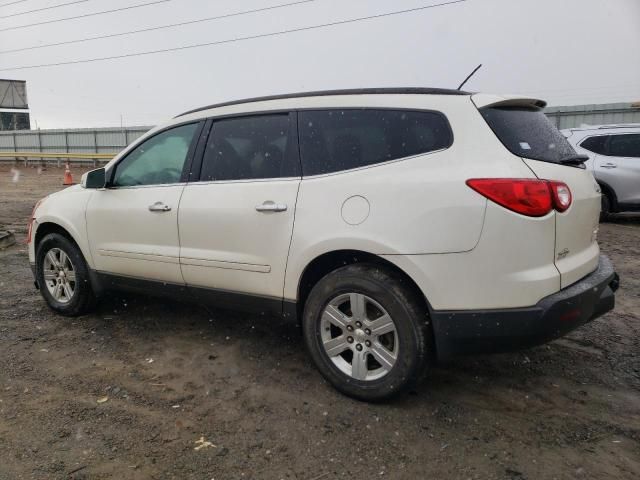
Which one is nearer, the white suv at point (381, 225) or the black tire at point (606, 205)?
the white suv at point (381, 225)

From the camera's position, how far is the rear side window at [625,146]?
9406 mm

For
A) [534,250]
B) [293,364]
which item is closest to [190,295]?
[293,364]

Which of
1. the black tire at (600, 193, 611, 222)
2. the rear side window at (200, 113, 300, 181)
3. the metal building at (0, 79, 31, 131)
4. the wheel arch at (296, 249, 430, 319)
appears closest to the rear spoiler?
the wheel arch at (296, 249, 430, 319)

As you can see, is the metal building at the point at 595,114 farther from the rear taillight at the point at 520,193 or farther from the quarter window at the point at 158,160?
the rear taillight at the point at 520,193

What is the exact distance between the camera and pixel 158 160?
4.04 metres

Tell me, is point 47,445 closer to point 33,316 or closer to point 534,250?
point 33,316

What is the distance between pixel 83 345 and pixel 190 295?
963 millimetres

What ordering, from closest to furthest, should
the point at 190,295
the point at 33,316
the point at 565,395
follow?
the point at 565,395 → the point at 190,295 → the point at 33,316

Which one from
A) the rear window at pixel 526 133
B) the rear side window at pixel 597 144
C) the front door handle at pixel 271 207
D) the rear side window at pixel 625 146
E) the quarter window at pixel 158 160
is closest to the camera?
the rear window at pixel 526 133

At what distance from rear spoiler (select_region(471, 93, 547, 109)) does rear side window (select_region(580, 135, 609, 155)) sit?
7.63m

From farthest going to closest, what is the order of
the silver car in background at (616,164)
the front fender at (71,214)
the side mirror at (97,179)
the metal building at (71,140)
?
the metal building at (71,140), the silver car in background at (616,164), the front fender at (71,214), the side mirror at (97,179)

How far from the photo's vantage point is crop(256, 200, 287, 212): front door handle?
318cm

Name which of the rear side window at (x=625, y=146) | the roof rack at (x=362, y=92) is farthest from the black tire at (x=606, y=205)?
the roof rack at (x=362, y=92)

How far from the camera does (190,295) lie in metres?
3.78
